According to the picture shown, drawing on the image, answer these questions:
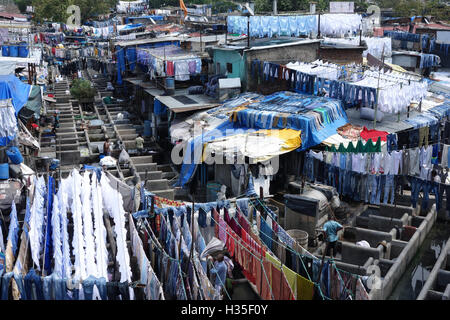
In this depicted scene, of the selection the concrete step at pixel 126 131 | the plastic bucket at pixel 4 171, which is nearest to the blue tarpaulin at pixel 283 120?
the plastic bucket at pixel 4 171

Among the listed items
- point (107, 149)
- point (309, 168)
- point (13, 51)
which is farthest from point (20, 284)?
point (13, 51)

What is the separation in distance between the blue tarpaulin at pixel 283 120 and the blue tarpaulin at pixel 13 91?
19.8 feet

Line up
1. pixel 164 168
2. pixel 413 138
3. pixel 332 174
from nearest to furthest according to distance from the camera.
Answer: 1. pixel 332 174
2. pixel 413 138
3. pixel 164 168

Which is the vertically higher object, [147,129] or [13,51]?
[13,51]

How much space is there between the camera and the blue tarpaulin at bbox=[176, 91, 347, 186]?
19.1m

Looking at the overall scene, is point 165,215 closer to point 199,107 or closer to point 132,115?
point 199,107

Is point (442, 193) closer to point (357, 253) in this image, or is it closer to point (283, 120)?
point (357, 253)

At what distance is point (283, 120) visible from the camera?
19.6 metres

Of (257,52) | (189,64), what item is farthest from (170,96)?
(257,52)

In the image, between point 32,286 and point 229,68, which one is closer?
point 32,286

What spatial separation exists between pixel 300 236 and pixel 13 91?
10.7m

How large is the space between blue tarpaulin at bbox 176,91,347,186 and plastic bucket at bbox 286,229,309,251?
4.80m

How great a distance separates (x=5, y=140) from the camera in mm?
16562

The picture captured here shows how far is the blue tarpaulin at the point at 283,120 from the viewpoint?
751 inches
